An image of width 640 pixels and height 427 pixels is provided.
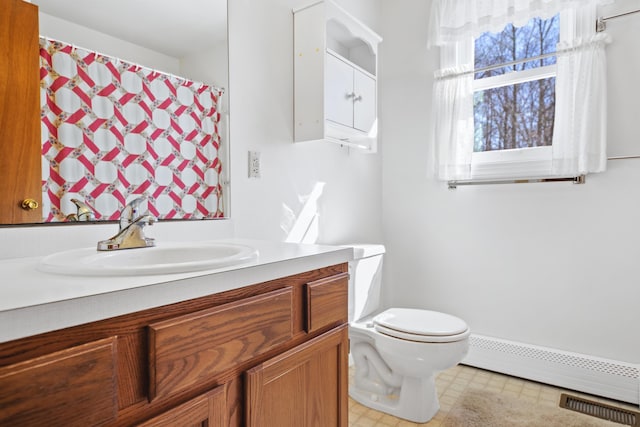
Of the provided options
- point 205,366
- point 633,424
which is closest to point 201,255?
point 205,366

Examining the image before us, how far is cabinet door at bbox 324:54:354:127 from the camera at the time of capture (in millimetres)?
1717

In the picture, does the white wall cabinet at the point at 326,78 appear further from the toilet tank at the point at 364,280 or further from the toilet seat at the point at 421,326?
the toilet seat at the point at 421,326

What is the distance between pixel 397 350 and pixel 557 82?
5.14 feet

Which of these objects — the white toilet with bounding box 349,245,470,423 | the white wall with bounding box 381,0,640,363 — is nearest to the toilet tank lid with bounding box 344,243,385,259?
the white toilet with bounding box 349,245,470,423

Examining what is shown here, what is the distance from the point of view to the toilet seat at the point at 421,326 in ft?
5.02

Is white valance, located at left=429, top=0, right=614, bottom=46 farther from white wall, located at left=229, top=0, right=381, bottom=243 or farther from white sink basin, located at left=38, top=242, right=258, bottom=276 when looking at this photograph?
white sink basin, located at left=38, top=242, right=258, bottom=276

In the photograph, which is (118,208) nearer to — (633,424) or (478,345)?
(478,345)

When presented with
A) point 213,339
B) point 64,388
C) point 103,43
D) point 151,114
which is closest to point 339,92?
point 151,114

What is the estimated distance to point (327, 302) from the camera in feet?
3.40

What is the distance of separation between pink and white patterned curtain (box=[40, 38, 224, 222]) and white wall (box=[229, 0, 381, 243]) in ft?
0.43

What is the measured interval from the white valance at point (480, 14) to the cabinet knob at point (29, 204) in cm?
211

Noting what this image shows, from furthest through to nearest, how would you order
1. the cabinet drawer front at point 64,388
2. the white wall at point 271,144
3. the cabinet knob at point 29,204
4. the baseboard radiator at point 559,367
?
the baseboard radiator at point 559,367
the white wall at point 271,144
the cabinet knob at point 29,204
the cabinet drawer front at point 64,388

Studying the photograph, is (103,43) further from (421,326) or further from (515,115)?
(515,115)

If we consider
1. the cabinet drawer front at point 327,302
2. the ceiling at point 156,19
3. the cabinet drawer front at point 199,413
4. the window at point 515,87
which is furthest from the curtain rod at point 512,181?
the cabinet drawer front at point 199,413
